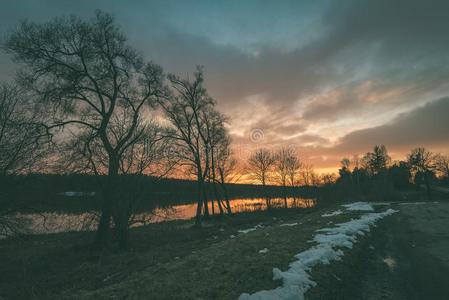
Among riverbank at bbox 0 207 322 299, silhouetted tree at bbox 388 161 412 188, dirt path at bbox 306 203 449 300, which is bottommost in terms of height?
riverbank at bbox 0 207 322 299

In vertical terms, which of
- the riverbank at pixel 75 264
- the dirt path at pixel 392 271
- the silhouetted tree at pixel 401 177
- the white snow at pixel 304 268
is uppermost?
the silhouetted tree at pixel 401 177

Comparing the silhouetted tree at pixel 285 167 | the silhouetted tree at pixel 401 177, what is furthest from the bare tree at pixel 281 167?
the silhouetted tree at pixel 401 177

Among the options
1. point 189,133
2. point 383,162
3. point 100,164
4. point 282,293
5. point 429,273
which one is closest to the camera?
point 282,293

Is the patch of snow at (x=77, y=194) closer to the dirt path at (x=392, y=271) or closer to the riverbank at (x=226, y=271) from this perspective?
the riverbank at (x=226, y=271)

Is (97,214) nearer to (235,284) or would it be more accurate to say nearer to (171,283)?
(171,283)

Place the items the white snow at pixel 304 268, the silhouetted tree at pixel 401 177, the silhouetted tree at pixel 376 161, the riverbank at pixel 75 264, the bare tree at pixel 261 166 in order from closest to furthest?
the white snow at pixel 304 268
the riverbank at pixel 75 264
the bare tree at pixel 261 166
the silhouetted tree at pixel 401 177
the silhouetted tree at pixel 376 161

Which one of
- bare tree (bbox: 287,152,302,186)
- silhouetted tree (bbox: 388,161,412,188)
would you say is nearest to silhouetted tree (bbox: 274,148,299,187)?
bare tree (bbox: 287,152,302,186)

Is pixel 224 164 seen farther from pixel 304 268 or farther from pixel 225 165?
pixel 304 268

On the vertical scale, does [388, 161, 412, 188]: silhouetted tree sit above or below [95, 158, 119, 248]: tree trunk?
above

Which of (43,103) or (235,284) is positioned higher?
(43,103)

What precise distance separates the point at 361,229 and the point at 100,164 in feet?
50.1

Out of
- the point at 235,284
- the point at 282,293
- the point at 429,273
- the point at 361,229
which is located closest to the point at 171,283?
the point at 235,284

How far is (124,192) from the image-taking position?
1384cm

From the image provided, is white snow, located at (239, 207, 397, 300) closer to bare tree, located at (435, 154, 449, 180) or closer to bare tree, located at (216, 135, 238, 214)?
bare tree, located at (216, 135, 238, 214)
